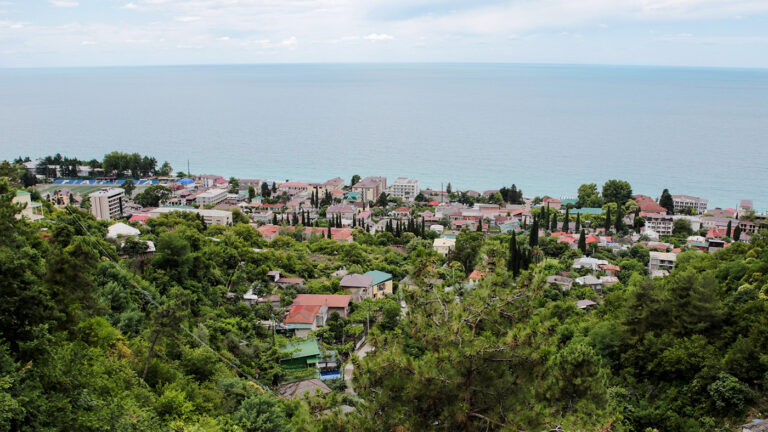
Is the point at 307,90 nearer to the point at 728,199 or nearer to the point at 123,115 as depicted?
the point at 123,115

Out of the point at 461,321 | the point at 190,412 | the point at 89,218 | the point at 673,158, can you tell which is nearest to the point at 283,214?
the point at 89,218

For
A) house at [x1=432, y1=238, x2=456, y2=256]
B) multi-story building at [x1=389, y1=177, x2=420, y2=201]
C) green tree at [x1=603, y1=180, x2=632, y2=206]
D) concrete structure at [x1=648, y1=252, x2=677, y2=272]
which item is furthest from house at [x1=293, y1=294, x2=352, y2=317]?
green tree at [x1=603, y1=180, x2=632, y2=206]

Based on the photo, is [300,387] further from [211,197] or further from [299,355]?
[211,197]

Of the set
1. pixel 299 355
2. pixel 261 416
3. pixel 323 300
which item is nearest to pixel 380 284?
pixel 323 300

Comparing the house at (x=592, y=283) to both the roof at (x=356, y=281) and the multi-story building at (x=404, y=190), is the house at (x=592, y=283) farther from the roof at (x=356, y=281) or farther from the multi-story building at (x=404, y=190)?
the multi-story building at (x=404, y=190)

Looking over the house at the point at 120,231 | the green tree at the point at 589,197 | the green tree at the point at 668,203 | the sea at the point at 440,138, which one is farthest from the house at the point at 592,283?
the sea at the point at 440,138

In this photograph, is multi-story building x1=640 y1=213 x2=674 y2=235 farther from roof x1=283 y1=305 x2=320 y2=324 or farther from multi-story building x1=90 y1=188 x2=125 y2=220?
multi-story building x1=90 y1=188 x2=125 y2=220
